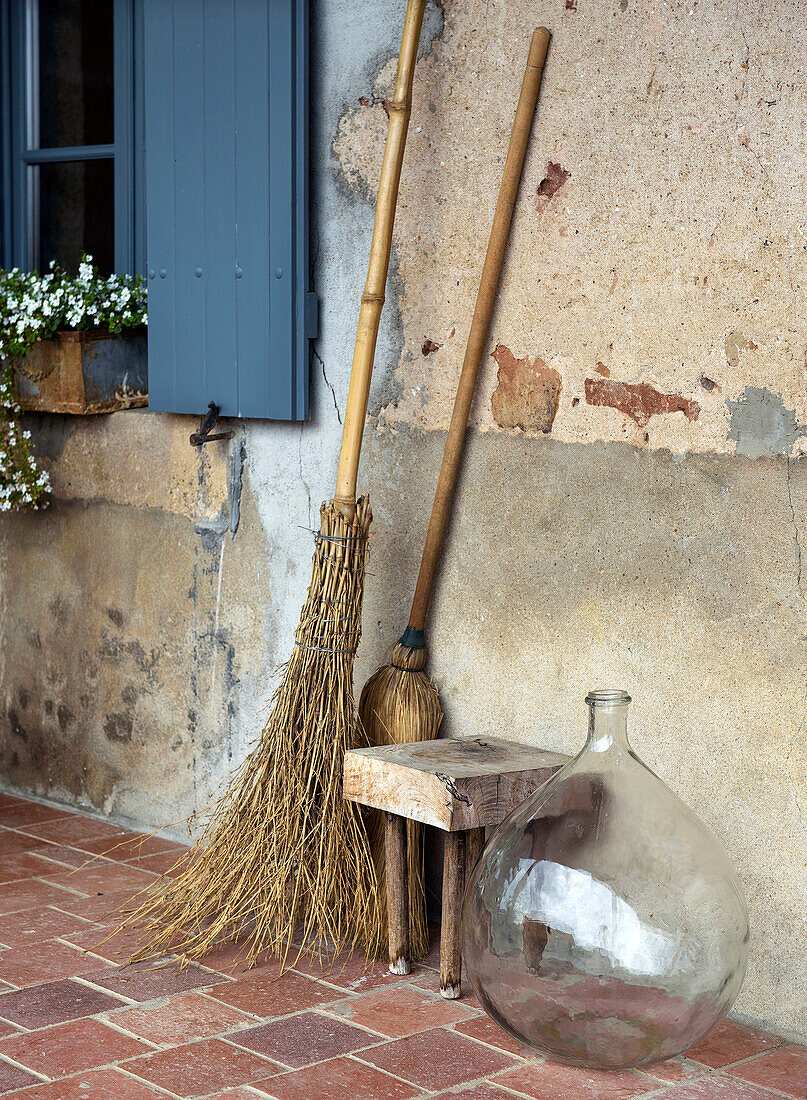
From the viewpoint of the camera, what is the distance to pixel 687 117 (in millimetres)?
2605

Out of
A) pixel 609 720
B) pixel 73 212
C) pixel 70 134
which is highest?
pixel 70 134

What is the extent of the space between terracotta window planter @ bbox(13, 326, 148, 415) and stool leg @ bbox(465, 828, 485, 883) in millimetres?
1789

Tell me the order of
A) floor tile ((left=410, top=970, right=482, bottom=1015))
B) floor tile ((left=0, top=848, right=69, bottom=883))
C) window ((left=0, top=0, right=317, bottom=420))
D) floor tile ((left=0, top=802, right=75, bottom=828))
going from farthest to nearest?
1. floor tile ((left=0, top=802, right=75, bottom=828))
2. floor tile ((left=0, top=848, right=69, bottom=883))
3. window ((left=0, top=0, right=317, bottom=420))
4. floor tile ((left=410, top=970, right=482, bottom=1015))

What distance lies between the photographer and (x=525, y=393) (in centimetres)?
294

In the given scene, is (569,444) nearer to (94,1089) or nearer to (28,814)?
(94,1089)

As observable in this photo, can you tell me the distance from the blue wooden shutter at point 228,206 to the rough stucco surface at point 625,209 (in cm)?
27

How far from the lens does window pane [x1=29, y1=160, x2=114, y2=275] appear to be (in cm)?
416

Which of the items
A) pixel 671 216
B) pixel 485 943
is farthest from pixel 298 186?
pixel 485 943

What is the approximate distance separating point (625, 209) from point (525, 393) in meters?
0.46

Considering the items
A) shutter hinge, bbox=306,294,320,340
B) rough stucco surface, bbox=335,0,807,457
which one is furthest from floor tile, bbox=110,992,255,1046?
shutter hinge, bbox=306,294,320,340

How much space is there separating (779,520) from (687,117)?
829 mm

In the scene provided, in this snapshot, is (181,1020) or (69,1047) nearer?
(69,1047)

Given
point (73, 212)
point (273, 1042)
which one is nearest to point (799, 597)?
point (273, 1042)

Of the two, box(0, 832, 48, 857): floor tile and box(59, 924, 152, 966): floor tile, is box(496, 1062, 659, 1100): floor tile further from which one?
box(0, 832, 48, 857): floor tile
